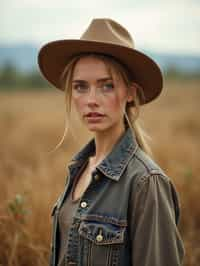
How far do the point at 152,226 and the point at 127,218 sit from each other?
4.8 inches

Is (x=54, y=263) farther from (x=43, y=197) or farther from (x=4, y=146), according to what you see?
(x=4, y=146)

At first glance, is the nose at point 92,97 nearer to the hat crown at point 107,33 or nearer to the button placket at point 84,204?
the hat crown at point 107,33

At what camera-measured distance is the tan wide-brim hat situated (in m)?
1.81

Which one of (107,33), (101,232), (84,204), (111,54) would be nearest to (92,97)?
(111,54)

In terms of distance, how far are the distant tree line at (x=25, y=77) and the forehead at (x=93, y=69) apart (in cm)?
3978

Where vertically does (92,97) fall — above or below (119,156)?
above

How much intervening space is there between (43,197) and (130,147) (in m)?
2.25

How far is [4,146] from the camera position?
8.05m

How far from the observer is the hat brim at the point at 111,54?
1813 millimetres

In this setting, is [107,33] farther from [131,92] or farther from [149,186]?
[149,186]

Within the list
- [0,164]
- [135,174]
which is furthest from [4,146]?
[135,174]

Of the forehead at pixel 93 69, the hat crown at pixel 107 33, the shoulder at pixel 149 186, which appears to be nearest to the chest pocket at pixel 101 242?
the shoulder at pixel 149 186

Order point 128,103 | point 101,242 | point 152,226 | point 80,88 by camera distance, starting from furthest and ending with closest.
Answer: point 128,103
point 80,88
point 101,242
point 152,226

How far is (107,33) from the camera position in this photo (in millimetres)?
1945
